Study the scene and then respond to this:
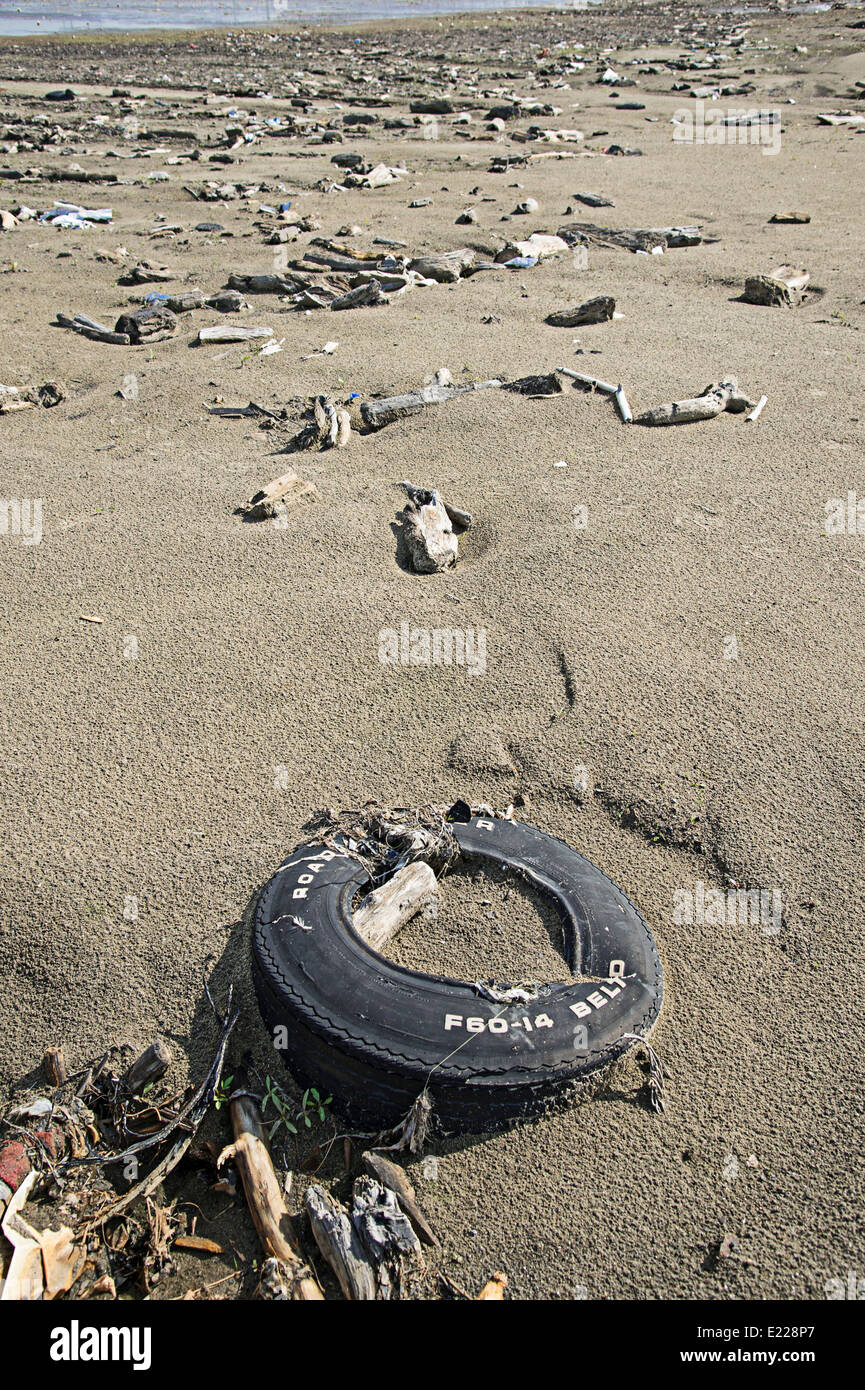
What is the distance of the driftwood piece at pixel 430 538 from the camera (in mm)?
6297

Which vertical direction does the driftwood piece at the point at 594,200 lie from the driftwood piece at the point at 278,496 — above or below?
above

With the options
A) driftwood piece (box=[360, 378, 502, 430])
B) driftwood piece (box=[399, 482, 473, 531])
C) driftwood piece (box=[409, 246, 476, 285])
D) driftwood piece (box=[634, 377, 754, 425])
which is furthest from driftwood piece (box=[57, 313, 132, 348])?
driftwood piece (box=[634, 377, 754, 425])

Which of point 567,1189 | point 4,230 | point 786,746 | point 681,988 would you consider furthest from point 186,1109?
point 4,230

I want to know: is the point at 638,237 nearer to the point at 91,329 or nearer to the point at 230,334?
the point at 230,334

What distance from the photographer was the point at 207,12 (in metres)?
47.1

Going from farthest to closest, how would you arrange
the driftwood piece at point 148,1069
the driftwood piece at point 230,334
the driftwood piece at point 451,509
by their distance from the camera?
the driftwood piece at point 230,334 < the driftwood piece at point 451,509 < the driftwood piece at point 148,1069

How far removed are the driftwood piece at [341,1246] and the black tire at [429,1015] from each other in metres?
0.32

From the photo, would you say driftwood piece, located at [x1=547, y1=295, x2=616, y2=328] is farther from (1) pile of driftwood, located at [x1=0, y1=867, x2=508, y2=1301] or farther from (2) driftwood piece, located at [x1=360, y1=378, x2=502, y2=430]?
(1) pile of driftwood, located at [x1=0, y1=867, x2=508, y2=1301]

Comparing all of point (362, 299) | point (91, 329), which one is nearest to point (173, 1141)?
point (91, 329)

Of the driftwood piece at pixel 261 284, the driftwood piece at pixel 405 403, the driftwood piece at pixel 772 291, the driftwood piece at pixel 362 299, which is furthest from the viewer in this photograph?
the driftwood piece at pixel 261 284

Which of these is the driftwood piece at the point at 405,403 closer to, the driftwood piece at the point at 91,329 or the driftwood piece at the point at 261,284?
the driftwood piece at the point at 91,329

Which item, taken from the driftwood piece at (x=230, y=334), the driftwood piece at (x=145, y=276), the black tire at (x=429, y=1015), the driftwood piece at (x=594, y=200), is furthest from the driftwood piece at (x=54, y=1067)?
the driftwood piece at (x=594, y=200)

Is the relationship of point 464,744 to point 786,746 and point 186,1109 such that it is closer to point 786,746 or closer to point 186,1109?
point 786,746

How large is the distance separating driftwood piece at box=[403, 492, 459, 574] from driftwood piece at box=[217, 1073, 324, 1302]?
3.70 m
